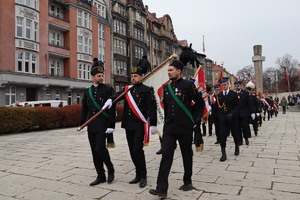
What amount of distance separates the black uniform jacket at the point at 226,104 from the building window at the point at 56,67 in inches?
1077

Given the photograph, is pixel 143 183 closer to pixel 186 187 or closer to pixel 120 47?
pixel 186 187

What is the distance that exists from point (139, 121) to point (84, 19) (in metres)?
32.8

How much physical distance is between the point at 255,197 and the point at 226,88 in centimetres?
374

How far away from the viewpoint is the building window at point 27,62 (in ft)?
84.6

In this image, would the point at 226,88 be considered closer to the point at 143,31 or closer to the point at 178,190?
the point at 178,190

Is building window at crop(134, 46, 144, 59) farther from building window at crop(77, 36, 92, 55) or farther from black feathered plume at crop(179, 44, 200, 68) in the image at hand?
black feathered plume at crop(179, 44, 200, 68)

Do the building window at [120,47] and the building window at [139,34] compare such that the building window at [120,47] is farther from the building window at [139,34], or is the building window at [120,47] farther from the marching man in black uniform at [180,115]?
the marching man in black uniform at [180,115]

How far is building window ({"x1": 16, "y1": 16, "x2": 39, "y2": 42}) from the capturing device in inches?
1017

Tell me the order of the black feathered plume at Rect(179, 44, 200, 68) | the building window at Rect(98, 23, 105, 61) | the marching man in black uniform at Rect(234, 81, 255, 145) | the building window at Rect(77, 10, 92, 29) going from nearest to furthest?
the black feathered plume at Rect(179, 44, 200, 68), the marching man in black uniform at Rect(234, 81, 255, 145), the building window at Rect(77, 10, 92, 29), the building window at Rect(98, 23, 105, 61)

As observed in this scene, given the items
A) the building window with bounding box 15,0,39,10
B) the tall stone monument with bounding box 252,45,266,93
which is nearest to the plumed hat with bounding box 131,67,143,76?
the building window with bounding box 15,0,39,10

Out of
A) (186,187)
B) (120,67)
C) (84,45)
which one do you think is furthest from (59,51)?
(186,187)

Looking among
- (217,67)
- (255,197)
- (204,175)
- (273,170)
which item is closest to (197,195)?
(255,197)

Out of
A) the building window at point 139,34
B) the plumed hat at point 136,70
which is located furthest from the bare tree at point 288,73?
the plumed hat at point 136,70

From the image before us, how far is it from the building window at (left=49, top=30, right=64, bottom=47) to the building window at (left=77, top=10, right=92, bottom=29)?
2964 mm
